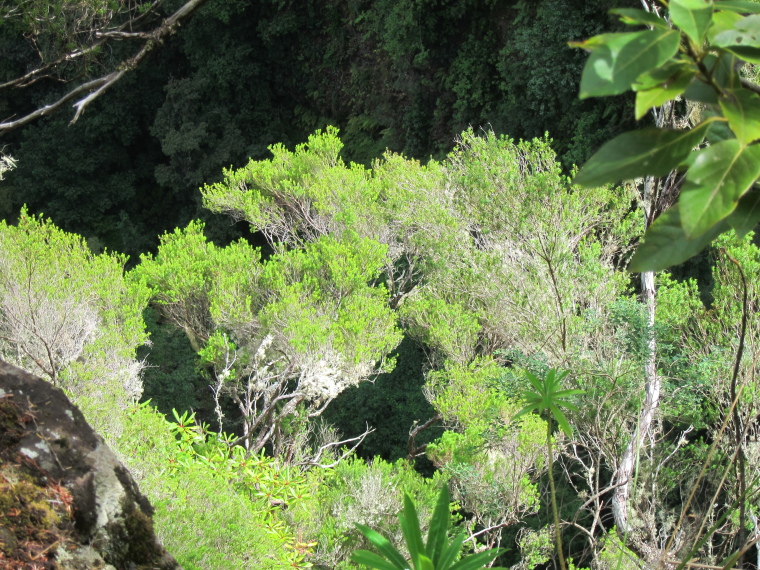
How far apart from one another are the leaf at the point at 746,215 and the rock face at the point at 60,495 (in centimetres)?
133

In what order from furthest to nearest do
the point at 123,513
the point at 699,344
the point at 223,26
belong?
1. the point at 223,26
2. the point at 699,344
3. the point at 123,513

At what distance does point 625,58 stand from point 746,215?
0.18m

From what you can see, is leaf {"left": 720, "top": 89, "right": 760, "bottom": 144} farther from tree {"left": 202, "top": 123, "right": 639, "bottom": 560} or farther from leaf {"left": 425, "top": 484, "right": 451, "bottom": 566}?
tree {"left": 202, "top": 123, "right": 639, "bottom": 560}

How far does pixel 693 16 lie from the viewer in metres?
0.47

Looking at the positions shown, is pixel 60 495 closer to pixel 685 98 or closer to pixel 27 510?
pixel 27 510

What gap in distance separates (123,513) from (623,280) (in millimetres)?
4639

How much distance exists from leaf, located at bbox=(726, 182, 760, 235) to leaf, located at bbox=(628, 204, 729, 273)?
0.10 feet

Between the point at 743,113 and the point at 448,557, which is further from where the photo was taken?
the point at 448,557

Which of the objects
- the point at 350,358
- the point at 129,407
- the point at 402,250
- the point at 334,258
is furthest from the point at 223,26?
the point at 129,407

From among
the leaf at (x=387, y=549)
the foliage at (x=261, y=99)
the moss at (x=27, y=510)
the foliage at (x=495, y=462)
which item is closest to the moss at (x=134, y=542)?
the moss at (x=27, y=510)

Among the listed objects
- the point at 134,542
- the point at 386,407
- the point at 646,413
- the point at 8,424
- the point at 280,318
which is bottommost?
the point at 386,407

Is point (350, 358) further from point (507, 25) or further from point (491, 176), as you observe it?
point (507, 25)

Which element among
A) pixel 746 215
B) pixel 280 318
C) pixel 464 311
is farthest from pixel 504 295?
pixel 746 215

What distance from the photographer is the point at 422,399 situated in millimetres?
10109
